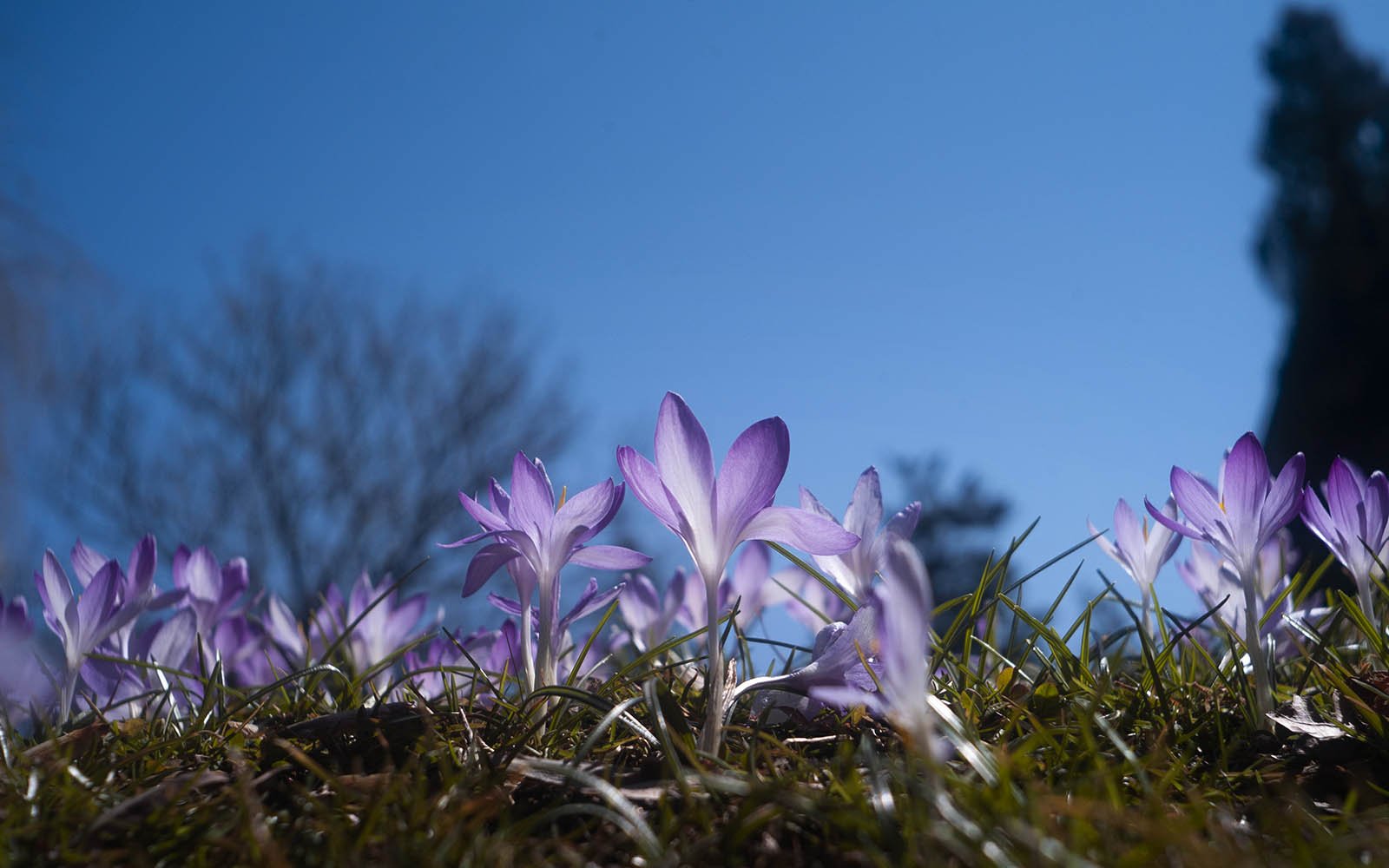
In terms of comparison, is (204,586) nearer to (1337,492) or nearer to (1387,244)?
(1337,492)

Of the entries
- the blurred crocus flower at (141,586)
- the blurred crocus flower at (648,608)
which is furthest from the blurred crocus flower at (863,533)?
the blurred crocus flower at (141,586)

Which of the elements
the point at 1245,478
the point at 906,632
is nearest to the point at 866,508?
the point at 1245,478

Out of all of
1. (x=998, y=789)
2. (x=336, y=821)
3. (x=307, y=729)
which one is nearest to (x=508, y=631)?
(x=307, y=729)

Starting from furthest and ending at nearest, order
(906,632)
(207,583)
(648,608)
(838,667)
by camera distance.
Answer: (648,608)
(207,583)
(838,667)
(906,632)

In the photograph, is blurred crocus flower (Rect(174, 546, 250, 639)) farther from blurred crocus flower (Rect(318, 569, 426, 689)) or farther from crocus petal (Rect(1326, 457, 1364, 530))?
crocus petal (Rect(1326, 457, 1364, 530))

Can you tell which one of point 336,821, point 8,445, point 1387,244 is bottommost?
point 336,821

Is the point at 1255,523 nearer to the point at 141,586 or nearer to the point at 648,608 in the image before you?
the point at 648,608
